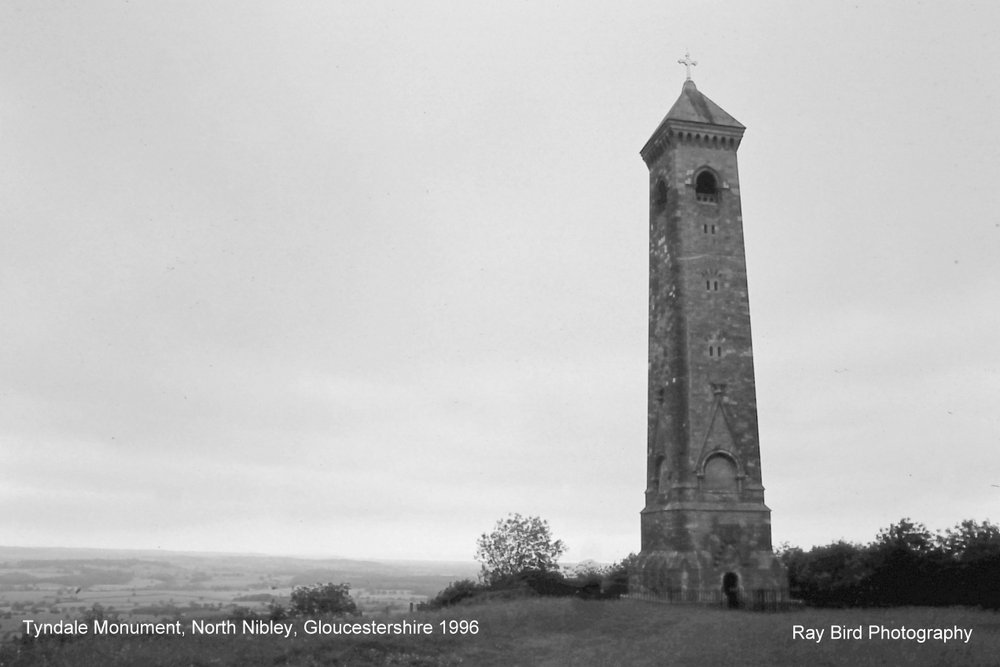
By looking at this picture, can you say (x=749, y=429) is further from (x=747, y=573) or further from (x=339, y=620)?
(x=339, y=620)

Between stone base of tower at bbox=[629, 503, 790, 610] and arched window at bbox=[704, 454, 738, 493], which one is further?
arched window at bbox=[704, 454, 738, 493]

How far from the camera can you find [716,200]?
42625mm

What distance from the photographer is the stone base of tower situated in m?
36.2

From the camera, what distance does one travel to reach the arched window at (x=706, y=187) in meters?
42.5

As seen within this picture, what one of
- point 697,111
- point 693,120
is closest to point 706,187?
point 693,120

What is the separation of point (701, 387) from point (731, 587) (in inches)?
381

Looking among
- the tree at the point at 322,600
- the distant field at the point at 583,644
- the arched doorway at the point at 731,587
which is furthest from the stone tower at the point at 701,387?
the tree at the point at 322,600

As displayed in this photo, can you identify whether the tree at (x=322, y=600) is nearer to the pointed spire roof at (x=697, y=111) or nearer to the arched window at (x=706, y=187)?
the arched window at (x=706, y=187)

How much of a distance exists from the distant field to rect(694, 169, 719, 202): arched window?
2152cm

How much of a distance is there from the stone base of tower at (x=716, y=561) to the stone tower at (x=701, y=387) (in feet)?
0.16

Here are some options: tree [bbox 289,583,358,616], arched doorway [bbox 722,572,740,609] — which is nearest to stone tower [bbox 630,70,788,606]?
arched doorway [bbox 722,572,740,609]

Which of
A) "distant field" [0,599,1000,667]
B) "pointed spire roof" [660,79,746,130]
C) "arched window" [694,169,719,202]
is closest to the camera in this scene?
"distant field" [0,599,1000,667]

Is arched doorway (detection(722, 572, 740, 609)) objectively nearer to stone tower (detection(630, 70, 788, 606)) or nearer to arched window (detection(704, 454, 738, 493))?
stone tower (detection(630, 70, 788, 606))

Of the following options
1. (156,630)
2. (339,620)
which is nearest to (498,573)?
(339,620)
